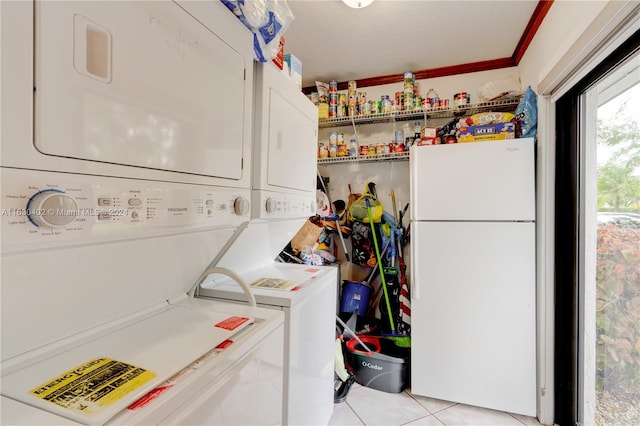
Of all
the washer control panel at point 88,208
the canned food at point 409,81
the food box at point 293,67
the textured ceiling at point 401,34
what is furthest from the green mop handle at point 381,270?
the washer control panel at point 88,208

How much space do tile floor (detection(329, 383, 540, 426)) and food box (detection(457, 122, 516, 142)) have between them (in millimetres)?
1902

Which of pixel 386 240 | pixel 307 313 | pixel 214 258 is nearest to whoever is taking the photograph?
pixel 214 258

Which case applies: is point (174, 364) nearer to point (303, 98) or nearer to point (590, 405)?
point (303, 98)

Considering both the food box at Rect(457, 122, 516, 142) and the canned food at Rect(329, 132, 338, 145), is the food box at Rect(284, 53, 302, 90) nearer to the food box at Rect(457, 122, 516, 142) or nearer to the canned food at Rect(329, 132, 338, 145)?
the canned food at Rect(329, 132, 338, 145)

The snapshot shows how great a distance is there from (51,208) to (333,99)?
8.40 feet

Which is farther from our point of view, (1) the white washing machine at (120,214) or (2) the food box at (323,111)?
(2) the food box at (323,111)

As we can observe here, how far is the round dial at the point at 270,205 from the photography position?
125cm

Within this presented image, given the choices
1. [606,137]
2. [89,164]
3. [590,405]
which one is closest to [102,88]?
[89,164]

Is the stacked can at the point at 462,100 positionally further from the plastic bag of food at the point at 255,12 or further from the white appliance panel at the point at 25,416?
the white appliance panel at the point at 25,416

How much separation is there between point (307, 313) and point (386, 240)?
1489 mm

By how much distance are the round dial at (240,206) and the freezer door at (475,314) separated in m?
1.43

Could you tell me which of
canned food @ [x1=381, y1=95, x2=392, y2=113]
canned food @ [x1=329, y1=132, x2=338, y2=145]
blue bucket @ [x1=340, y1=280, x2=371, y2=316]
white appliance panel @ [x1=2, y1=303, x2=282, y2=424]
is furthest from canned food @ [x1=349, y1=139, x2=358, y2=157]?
white appliance panel @ [x1=2, y1=303, x2=282, y2=424]

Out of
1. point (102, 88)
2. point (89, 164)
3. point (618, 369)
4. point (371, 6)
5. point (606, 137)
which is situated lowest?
point (618, 369)

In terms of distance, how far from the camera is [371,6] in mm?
1893
